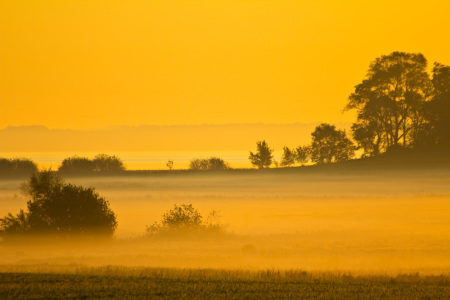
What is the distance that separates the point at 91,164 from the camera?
114m

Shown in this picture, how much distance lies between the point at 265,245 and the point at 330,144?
39.8 metres

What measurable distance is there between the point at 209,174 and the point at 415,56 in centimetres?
3089

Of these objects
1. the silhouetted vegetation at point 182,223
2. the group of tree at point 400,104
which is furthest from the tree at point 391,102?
the silhouetted vegetation at point 182,223

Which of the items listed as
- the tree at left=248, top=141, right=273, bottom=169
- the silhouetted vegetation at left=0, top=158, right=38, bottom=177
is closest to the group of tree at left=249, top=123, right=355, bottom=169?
the tree at left=248, top=141, right=273, bottom=169

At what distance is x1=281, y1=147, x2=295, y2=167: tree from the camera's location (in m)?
105

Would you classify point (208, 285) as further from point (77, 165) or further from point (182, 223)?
point (77, 165)

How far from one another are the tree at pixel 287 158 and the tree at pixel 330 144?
15.5ft

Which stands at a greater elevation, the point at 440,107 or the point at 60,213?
the point at 440,107

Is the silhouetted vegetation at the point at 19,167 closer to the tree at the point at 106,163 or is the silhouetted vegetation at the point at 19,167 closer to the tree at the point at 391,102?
the tree at the point at 106,163

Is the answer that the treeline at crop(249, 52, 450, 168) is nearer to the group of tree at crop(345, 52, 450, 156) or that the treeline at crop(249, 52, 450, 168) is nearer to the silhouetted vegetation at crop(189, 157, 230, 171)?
the group of tree at crop(345, 52, 450, 156)

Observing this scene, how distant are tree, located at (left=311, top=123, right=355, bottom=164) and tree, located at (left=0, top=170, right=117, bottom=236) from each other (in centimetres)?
4328

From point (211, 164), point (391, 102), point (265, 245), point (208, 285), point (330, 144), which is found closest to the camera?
point (208, 285)

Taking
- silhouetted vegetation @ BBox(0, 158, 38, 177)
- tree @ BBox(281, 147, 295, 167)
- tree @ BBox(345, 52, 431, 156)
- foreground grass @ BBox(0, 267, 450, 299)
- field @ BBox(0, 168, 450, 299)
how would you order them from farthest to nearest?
silhouetted vegetation @ BBox(0, 158, 38, 177)
tree @ BBox(281, 147, 295, 167)
tree @ BBox(345, 52, 431, 156)
field @ BBox(0, 168, 450, 299)
foreground grass @ BBox(0, 267, 450, 299)

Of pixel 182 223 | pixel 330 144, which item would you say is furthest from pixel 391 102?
pixel 182 223
